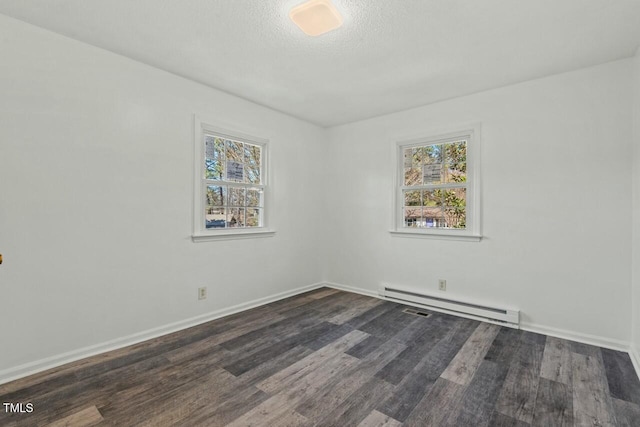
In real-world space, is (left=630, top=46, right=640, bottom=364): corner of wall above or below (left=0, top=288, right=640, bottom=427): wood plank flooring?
above

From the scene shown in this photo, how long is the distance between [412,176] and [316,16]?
2510 mm

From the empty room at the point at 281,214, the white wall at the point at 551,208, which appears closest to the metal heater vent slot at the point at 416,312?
the empty room at the point at 281,214

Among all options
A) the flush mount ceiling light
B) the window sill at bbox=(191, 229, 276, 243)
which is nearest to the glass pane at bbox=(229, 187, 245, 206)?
the window sill at bbox=(191, 229, 276, 243)

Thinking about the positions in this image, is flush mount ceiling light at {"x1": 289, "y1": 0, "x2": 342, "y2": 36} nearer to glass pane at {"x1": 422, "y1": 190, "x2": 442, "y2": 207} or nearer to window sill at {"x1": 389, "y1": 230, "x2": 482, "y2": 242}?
glass pane at {"x1": 422, "y1": 190, "x2": 442, "y2": 207}

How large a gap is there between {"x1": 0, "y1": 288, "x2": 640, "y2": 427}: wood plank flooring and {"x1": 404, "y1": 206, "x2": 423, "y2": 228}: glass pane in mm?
1348

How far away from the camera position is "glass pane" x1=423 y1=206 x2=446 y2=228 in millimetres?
3762

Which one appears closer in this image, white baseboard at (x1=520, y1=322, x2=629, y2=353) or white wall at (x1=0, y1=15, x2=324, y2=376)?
white wall at (x1=0, y1=15, x2=324, y2=376)

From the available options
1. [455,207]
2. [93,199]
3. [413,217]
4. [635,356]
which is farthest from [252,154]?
[635,356]

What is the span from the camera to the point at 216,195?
11.4 feet

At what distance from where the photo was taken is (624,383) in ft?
7.12

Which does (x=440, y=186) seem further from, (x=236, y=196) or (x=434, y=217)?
(x=236, y=196)

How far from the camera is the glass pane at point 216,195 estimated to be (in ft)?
11.1

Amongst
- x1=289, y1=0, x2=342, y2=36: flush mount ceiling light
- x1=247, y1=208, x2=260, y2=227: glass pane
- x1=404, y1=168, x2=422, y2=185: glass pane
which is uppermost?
x1=289, y1=0, x2=342, y2=36: flush mount ceiling light

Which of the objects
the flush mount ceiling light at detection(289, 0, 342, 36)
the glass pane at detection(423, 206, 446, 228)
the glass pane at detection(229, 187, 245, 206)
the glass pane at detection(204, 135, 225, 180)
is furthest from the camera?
the glass pane at detection(423, 206, 446, 228)
